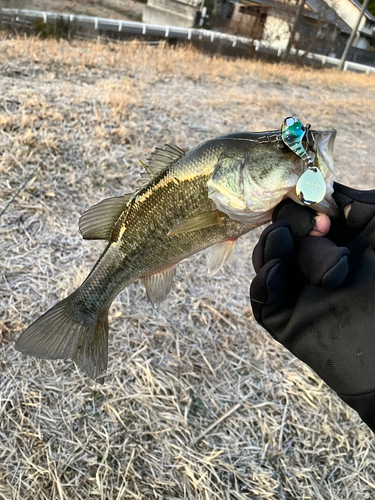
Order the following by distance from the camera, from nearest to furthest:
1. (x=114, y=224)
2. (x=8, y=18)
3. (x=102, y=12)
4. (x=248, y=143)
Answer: (x=248, y=143) → (x=114, y=224) → (x=8, y=18) → (x=102, y=12)

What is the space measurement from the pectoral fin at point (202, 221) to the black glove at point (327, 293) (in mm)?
237

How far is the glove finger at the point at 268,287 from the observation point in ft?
5.36

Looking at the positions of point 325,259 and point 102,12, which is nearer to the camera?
point 325,259

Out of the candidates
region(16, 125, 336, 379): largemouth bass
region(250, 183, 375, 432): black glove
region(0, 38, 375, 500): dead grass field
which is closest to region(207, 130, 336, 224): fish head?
region(16, 125, 336, 379): largemouth bass

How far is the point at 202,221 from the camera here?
179cm

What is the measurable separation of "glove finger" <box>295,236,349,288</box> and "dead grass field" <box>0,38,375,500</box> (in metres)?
1.78

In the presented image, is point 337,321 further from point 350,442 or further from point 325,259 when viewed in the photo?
point 350,442

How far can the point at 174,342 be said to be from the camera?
11.3 feet

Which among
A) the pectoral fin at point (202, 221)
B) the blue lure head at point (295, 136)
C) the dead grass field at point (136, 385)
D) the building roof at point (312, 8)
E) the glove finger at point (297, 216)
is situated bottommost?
the dead grass field at point (136, 385)

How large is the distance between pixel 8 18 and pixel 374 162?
685 inches

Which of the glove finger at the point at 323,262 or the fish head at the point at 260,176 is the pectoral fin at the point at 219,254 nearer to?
the fish head at the point at 260,176

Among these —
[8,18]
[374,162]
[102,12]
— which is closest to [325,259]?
[374,162]

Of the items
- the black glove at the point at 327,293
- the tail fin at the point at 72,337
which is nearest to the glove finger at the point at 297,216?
the black glove at the point at 327,293

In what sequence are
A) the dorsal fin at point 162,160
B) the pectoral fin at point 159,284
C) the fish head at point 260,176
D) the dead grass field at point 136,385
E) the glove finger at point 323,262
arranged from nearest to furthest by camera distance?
1. the glove finger at point 323,262
2. the fish head at point 260,176
3. the dorsal fin at point 162,160
4. the pectoral fin at point 159,284
5. the dead grass field at point 136,385
